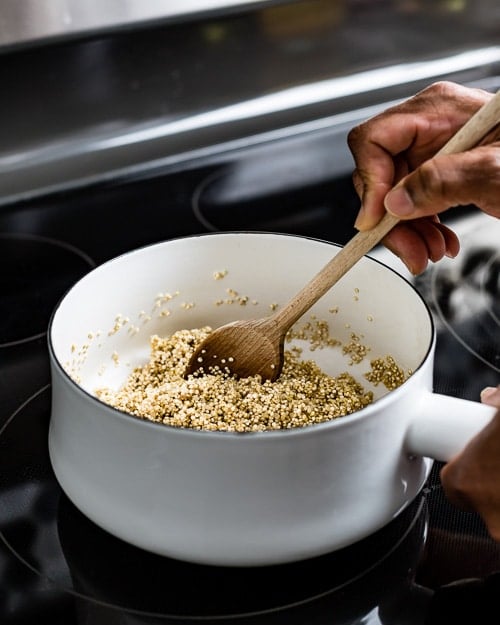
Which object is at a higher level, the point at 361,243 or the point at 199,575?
the point at 361,243

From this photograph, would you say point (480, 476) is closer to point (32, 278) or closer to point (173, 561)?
point (173, 561)

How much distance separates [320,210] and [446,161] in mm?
413

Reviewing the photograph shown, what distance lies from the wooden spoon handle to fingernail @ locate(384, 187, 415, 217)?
0.04 ft

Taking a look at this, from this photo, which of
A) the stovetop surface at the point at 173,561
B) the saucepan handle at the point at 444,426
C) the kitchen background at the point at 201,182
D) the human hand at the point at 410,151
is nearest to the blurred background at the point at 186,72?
the kitchen background at the point at 201,182

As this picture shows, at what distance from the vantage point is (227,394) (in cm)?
70

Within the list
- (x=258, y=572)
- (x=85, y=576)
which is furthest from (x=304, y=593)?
(x=85, y=576)

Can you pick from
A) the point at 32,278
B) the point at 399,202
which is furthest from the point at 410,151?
the point at 32,278

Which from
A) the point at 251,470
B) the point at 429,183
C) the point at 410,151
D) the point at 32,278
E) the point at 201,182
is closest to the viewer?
the point at 251,470

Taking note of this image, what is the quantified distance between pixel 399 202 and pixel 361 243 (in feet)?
0.14

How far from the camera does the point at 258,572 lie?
58 centimetres

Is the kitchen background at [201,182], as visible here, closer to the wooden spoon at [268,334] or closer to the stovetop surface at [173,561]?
the stovetop surface at [173,561]

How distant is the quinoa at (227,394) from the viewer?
2.19ft

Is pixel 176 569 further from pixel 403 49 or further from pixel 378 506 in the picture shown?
pixel 403 49

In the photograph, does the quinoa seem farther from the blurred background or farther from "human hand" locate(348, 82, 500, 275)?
the blurred background
